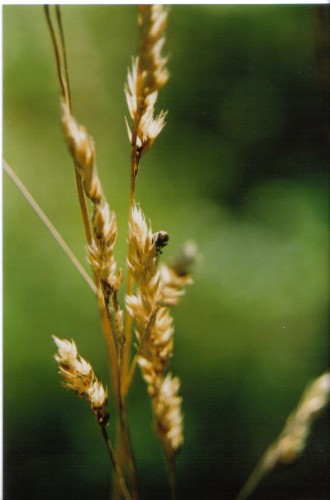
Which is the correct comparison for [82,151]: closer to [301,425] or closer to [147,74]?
[147,74]

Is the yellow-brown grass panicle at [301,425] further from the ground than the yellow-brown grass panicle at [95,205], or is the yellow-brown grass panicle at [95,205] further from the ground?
the yellow-brown grass panicle at [95,205]

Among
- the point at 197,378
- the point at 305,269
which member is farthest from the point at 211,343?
the point at 305,269

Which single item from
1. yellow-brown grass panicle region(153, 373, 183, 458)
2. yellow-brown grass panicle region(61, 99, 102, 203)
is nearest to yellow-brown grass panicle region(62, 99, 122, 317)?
yellow-brown grass panicle region(61, 99, 102, 203)

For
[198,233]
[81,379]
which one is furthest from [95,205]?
[198,233]

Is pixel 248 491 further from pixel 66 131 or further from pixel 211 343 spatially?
pixel 66 131

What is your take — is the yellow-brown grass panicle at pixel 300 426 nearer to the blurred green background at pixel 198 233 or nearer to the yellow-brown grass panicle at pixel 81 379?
the yellow-brown grass panicle at pixel 81 379

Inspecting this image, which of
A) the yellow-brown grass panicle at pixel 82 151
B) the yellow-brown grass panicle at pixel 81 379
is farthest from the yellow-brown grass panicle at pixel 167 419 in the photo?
the yellow-brown grass panicle at pixel 82 151

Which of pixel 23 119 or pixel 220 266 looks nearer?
pixel 23 119

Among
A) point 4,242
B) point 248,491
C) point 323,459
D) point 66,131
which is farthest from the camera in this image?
point 4,242

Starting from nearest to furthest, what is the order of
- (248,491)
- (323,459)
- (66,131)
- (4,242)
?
(66,131), (323,459), (248,491), (4,242)
